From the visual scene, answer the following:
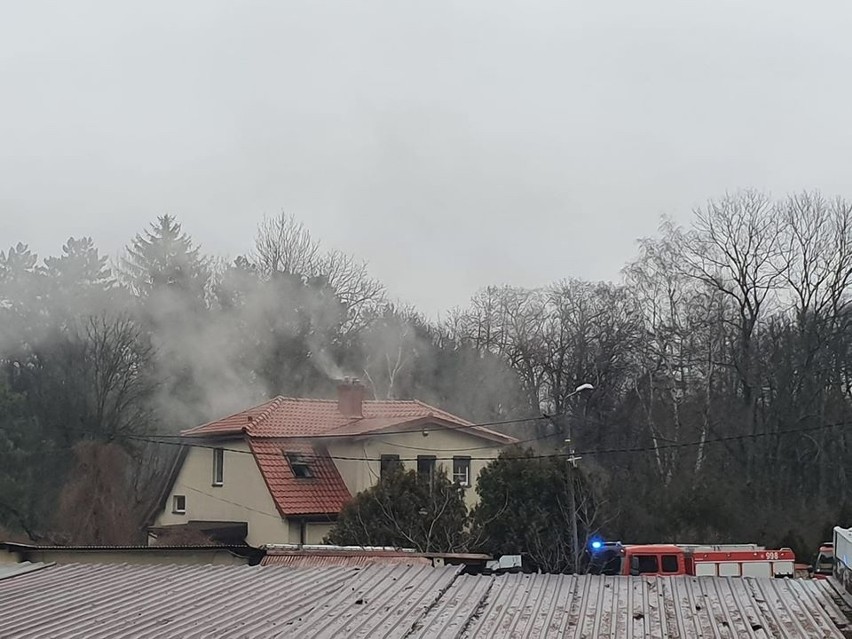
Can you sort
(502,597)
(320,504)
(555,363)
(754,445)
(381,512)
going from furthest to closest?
(555,363), (754,445), (320,504), (381,512), (502,597)

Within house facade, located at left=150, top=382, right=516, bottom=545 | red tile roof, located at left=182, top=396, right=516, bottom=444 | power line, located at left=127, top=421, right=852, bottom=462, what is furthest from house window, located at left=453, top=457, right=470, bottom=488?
red tile roof, located at left=182, top=396, right=516, bottom=444

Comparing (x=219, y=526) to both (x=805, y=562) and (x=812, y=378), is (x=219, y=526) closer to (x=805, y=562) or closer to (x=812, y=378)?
(x=805, y=562)

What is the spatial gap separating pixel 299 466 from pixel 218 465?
224 cm

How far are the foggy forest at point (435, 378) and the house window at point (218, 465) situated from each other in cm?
282

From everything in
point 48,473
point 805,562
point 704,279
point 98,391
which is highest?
point 704,279

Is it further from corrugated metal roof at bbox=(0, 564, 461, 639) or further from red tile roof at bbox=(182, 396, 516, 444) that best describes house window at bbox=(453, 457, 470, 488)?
corrugated metal roof at bbox=(0, 564, 461, 639)

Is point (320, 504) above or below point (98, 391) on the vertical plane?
below

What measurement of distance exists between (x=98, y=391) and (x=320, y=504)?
1327cm

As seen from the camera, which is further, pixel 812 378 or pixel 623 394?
pixel 623 394

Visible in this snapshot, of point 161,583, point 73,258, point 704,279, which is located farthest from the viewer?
point 73,258

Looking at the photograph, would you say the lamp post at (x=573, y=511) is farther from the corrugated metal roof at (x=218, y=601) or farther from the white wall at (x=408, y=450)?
the corrugated metal roof at (x=218, y=601)

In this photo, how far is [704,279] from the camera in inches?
1356

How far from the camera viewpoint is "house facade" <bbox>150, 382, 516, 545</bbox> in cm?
2270

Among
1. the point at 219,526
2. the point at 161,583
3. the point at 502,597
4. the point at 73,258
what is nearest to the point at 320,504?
the point at 219,526
